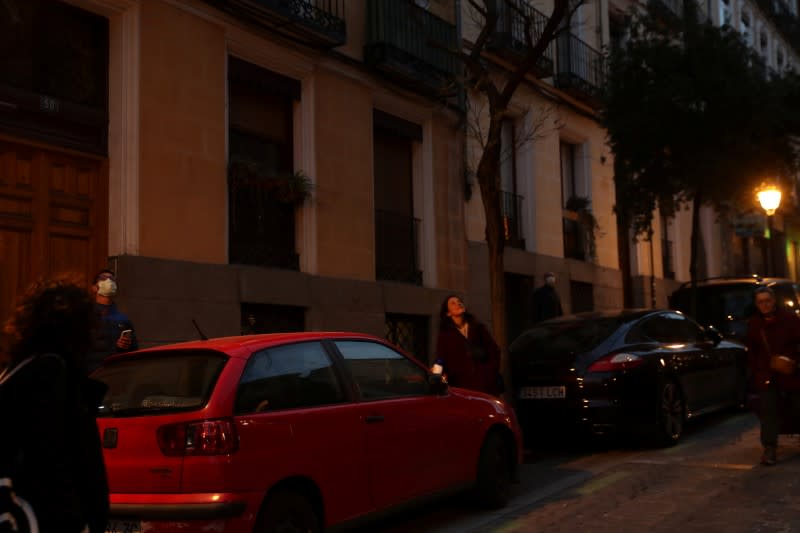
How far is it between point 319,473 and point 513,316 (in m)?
13.3

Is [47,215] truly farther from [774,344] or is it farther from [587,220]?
[587,220]

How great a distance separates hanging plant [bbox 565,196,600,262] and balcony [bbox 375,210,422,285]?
5941mm

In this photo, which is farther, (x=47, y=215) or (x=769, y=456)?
(x=47, y=215)

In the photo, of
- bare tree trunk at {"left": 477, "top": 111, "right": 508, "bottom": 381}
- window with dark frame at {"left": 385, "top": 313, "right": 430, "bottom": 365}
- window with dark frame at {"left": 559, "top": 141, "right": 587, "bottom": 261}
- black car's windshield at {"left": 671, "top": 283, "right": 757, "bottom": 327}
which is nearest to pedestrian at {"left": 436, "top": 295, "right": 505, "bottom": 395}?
bare tree trunk at {"left": 477, "top": 111, "right": 508, "bottom": 381}

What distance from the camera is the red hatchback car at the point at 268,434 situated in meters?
5.11

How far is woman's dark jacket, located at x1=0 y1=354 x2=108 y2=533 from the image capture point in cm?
290

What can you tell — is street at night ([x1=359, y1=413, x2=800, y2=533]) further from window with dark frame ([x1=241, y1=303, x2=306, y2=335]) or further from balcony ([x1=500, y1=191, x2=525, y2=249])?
balcony ([x1=500, y1=191, x2=525, y2=249])

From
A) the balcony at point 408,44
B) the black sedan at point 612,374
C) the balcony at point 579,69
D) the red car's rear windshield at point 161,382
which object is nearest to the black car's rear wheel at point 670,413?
the black sedan at point 612,374

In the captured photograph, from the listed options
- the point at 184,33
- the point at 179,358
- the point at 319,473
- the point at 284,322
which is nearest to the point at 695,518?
the point at 319,473

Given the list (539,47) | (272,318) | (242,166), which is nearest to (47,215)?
(242,166)

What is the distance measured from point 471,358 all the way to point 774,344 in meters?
2.82

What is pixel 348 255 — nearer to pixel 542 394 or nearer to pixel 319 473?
pixel 542 394

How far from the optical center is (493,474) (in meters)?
7.40

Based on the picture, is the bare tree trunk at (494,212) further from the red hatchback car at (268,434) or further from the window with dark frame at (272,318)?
the red hatchback car at (268,434)
